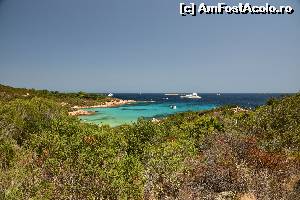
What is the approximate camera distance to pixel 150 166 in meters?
11.6

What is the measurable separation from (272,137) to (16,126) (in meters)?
13.4

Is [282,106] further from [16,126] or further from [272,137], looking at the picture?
[16,126]

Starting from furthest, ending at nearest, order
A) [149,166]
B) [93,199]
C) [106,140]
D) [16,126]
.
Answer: [16,126] < [106,140] < [149,166] < [93,199]

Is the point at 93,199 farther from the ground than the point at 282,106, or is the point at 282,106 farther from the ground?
the point at 282,106

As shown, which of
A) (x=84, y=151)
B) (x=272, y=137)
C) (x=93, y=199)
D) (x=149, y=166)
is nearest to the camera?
(x=93, y=199)

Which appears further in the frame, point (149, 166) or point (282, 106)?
point (282, 106)

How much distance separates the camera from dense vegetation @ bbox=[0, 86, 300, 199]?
10133mm

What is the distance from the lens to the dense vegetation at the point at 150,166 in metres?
10.1

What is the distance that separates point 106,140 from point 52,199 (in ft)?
17.6

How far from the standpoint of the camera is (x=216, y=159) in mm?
14266

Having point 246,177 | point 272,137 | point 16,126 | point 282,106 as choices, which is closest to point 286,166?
point 246,177

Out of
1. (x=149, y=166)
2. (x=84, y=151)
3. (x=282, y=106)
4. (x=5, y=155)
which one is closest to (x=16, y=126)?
(x=5, y=155)

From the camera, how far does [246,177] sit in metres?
12.3

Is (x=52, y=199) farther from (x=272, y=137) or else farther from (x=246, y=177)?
(x=272, y=137)
